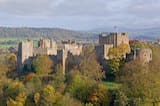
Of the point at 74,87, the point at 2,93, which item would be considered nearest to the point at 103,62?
the point at 74,87

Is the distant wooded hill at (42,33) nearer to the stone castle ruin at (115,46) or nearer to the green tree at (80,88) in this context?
the stone castle ruin at (115,46)

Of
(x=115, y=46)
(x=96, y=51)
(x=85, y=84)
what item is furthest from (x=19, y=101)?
(x=115, y=46)

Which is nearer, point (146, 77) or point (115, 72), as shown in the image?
point (146, 77)

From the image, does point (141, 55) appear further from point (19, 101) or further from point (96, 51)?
point (19, 101)

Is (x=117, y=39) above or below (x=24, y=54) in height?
above

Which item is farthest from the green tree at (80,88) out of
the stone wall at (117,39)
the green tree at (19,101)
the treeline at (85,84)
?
the stone wall at (117,39)

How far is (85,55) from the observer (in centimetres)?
3491

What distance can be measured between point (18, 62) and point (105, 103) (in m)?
11.1

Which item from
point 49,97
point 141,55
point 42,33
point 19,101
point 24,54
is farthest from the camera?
point 42,33

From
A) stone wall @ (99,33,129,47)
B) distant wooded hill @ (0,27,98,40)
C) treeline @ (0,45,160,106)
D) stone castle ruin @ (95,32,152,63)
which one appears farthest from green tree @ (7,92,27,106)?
distant wooded hill @ (0,27,98,40)

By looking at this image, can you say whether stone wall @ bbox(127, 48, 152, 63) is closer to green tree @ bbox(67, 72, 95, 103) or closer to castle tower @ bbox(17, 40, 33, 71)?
green tree @ bbox(67, 72, 95, 103)

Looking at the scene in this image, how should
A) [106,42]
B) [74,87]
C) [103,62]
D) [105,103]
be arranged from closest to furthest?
[105,103]
[74,87]
[103,62]
[106,42]

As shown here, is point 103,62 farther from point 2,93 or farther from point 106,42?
point 2,93

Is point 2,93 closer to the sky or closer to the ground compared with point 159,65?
closer to the ground
